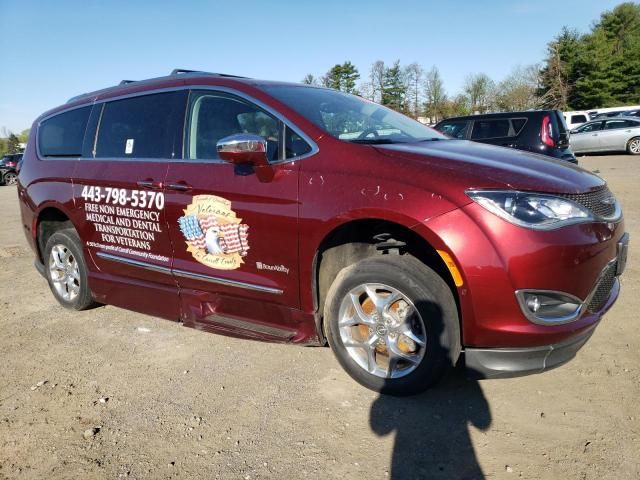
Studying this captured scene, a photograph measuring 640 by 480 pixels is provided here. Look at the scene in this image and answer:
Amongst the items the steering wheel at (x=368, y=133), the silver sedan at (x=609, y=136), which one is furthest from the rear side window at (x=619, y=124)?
the steering wheel at (x=368, y=133)

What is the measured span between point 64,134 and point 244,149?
8.07 feet

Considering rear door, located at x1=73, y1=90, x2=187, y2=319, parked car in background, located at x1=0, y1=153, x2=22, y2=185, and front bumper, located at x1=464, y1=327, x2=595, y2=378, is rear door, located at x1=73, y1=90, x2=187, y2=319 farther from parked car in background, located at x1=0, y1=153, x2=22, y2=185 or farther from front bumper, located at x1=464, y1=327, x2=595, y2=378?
parked car in background, located at x1=0, y1=153, x2=22, y2=185

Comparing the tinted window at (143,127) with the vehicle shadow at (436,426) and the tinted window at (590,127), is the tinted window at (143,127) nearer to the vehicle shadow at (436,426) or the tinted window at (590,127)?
the vehicle shadow at (436,426)

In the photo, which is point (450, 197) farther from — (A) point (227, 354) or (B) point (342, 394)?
(A) point (227, 354)

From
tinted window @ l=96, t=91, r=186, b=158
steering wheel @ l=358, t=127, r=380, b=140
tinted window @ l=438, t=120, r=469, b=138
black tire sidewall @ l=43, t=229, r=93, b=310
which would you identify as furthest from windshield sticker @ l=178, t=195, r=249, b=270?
tinted window @ l=438, t=120, r=469, b=138

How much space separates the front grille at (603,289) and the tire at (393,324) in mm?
733

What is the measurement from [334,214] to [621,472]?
69.3 inches

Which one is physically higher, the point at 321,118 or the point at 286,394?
the point at 321,118

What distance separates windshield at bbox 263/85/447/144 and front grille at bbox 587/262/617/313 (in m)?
1.42

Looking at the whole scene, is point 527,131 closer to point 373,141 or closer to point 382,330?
point 373,141

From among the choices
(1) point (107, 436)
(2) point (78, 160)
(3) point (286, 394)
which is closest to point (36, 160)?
(2) point (78, 160)

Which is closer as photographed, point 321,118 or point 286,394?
point 286,394

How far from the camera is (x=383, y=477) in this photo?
2219 mm

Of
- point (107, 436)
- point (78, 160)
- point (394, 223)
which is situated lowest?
point (107, 436)
